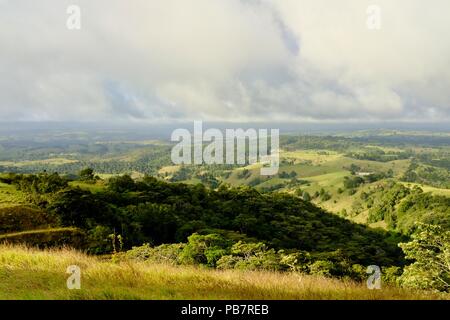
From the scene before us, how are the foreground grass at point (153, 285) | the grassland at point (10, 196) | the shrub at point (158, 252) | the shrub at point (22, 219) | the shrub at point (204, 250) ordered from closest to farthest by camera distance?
the foreground grass at point (153, 285)
the shrub at point (158, 252)
the shrub at point (22, 219)
the grassland at point (10, 196)
the shrub at point (204, 250)

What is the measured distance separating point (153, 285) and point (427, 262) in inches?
582

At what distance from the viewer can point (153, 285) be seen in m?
8.30

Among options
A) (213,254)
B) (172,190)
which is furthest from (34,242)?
(172,190)

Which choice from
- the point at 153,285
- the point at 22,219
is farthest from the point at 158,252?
the point at 153,285

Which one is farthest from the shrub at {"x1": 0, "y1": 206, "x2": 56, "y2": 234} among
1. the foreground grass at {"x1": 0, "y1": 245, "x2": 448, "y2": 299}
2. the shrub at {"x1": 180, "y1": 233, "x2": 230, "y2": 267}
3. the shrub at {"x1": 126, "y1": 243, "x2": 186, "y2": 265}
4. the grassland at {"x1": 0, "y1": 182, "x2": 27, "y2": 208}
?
the foreground grass at {"x1": 0, "y1": 245, "x2": 448, "y2": 299}

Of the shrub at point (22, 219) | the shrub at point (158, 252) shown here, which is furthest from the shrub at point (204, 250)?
the shrub at point (22, 219)

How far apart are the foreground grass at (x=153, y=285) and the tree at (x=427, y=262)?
29.6ft

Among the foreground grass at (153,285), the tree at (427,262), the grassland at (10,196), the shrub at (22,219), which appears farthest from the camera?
the grassland at (10,196)

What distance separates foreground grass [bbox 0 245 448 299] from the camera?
7406 mm

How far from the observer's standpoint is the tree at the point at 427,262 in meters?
16.1

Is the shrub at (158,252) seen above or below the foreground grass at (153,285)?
below

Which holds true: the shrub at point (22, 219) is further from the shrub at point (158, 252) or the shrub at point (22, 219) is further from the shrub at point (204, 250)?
the shrub at point (204, 250)

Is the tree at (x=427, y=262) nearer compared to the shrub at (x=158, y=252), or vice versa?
the tree at (x=427, y=262)
